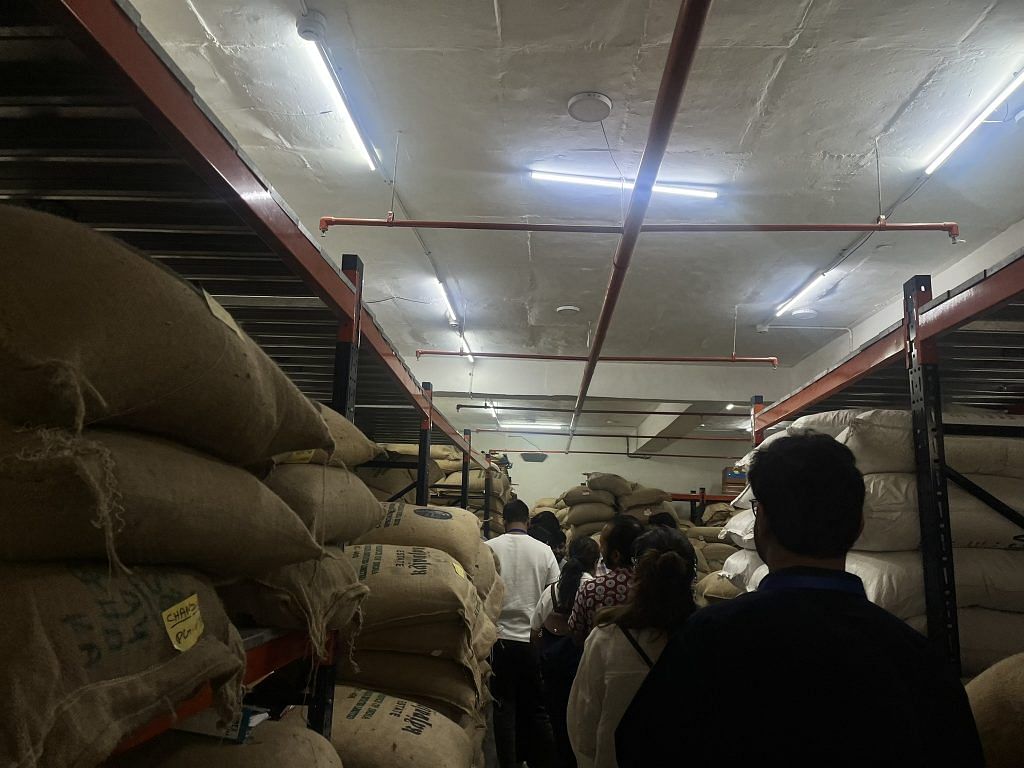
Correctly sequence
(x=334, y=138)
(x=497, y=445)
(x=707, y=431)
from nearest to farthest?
(x=334, y=138), (x=707, y=431), (x=497, y=445)

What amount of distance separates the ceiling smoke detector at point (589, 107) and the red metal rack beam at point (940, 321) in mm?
2102

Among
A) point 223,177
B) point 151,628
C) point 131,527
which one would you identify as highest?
point 223,177

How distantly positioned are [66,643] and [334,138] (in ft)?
15.0

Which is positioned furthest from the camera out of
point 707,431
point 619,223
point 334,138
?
point 707,431

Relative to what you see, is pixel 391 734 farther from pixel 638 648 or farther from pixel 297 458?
pixel 297 458

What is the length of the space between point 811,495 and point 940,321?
1.49m

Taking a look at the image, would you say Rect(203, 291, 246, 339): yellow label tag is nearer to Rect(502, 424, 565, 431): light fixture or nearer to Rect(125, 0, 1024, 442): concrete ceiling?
Rect(125, 0, 1024, 442): concrete ceiling

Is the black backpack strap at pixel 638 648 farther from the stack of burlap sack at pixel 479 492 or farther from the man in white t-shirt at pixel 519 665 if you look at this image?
the stack of burlap sack at pixel 479 492

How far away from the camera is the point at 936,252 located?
633cm

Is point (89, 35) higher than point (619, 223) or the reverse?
the reverse

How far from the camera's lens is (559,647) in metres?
3.46

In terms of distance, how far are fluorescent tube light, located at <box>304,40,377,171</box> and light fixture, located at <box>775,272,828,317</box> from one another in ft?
14.7

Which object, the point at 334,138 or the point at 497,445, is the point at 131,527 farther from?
the point at 497,445

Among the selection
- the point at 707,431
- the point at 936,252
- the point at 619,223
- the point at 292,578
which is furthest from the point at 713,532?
the point at 292,578
